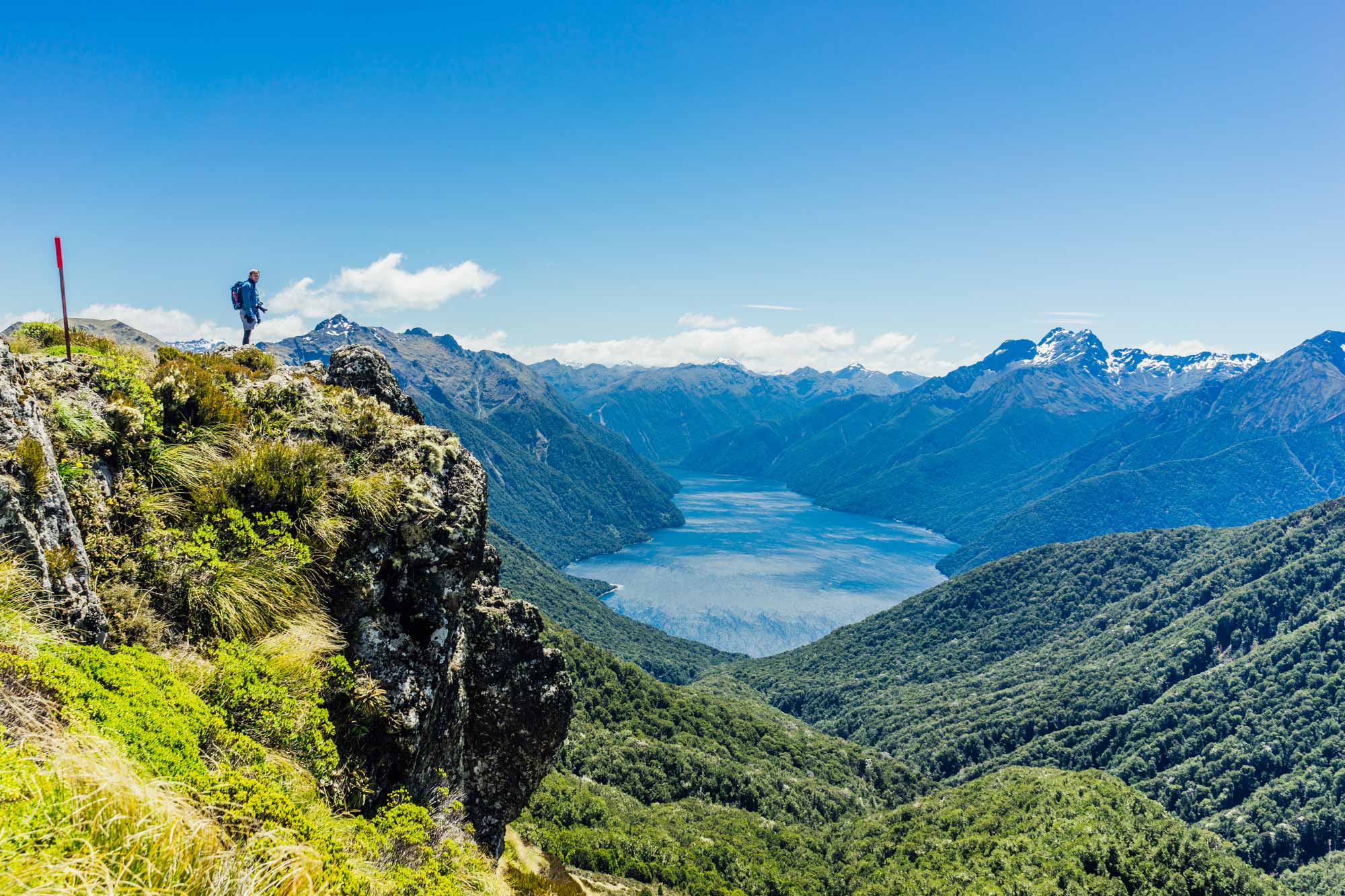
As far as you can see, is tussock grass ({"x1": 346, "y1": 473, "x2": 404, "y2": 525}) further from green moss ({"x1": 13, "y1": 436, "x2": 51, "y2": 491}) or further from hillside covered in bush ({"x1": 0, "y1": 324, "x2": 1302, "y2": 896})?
green moss ({"x1": 13, "y1": 436, "x2": 51, "y2": 491})

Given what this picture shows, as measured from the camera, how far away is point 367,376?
18484mm

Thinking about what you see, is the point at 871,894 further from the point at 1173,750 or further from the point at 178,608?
the point at 1173,750

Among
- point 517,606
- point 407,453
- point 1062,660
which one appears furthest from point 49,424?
point 1062,660

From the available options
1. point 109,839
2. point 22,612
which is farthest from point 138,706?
point 109,839

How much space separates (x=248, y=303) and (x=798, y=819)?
8881cm

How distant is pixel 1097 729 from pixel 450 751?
558ft

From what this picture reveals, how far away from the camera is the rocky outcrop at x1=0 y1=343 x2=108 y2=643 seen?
713 cm

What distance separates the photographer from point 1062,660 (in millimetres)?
177375

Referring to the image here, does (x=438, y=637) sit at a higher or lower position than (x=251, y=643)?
lower

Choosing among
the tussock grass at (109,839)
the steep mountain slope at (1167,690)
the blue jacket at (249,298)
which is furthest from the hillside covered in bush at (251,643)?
the steep mountain slope at (1167,690)

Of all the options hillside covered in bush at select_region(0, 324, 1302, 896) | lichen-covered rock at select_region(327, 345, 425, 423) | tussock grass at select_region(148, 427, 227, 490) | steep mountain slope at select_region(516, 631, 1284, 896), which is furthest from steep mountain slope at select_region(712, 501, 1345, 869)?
tussock grass at select_region(148, 427, 227, 490)

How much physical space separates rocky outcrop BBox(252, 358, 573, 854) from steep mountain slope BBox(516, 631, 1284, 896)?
86.9ft

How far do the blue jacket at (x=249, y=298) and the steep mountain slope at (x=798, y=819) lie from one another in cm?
3441

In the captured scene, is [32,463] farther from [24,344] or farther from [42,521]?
[24,344]
